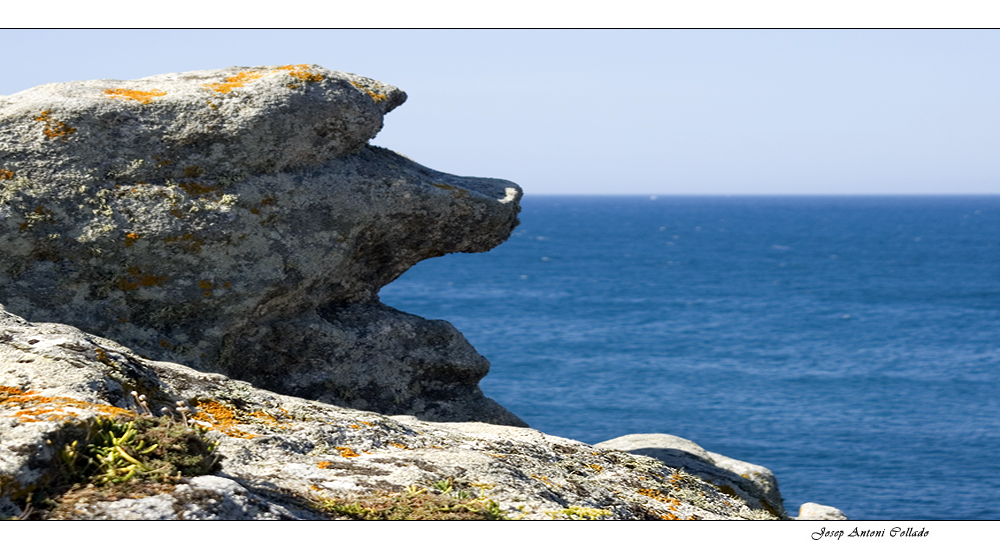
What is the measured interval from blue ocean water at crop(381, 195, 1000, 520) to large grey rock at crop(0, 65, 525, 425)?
26.7 meters

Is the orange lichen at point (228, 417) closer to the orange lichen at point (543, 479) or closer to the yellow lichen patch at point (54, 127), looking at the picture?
the orange lichen at point (543, 479)

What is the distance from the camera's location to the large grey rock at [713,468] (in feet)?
43.7

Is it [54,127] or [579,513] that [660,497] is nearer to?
[579,513]

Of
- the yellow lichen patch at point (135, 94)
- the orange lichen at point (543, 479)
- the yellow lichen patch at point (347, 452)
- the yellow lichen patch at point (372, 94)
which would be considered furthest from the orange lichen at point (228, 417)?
the yellow lichen patch at point (372, 94)

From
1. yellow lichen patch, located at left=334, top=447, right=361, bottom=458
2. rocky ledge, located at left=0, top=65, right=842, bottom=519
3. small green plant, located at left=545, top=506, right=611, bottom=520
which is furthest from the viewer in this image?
yellow lichen patch, located at left=334, top=447, right=361, bottom=458

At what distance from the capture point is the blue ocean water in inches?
1668

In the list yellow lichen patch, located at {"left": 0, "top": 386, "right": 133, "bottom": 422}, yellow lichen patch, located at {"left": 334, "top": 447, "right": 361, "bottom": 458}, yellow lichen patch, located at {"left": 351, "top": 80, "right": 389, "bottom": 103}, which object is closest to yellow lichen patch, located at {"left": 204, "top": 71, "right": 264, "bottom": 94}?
yellow lichen patch, located at {"left": 351, "top": 80, "right": 389, "bottom": 103}

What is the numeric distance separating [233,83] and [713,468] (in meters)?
9.59

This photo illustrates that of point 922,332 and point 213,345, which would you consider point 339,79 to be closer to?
point 213,345

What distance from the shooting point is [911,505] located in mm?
35219

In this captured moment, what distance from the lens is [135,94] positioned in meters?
13.1

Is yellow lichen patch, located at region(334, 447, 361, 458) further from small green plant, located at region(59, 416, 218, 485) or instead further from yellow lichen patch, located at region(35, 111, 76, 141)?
yellow lichen patch, located at region(35, 111, 76, 141)

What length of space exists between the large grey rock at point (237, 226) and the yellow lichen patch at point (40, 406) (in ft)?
20.6

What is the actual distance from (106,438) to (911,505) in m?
36.0
